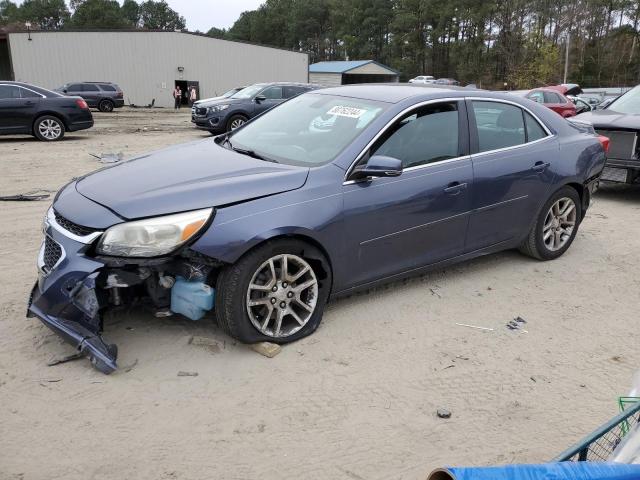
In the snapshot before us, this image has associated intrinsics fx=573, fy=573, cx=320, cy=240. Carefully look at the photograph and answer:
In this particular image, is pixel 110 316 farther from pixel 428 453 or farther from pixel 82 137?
pixel 82 137

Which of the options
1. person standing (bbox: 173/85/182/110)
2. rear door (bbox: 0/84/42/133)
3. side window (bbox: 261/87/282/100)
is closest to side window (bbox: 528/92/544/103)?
side window (bbox: 261/87/282/100)

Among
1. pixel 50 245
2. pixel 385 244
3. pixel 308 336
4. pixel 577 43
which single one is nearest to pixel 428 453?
pixel 308 336

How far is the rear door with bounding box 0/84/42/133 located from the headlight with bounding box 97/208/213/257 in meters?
12.5

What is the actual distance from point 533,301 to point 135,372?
3063 millimetres

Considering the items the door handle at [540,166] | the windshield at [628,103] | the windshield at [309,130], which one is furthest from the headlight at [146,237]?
the windshield at [628,103]

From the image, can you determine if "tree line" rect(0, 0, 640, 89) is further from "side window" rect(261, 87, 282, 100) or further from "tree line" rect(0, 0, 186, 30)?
"side window" rect(261, 87, 282, 100)

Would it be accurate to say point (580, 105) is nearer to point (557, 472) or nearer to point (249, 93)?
point (249, 93)

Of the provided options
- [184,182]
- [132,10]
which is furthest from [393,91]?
[132,10]

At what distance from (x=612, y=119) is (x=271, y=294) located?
263 inches

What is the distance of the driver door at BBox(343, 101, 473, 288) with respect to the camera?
12.9 feet

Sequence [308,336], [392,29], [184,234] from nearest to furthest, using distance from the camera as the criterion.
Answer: [184,234], [308,336], [392,29]

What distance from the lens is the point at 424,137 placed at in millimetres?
4336

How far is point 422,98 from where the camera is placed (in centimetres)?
436

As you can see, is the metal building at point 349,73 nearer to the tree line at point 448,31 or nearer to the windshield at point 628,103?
the tree line at point 448,31
